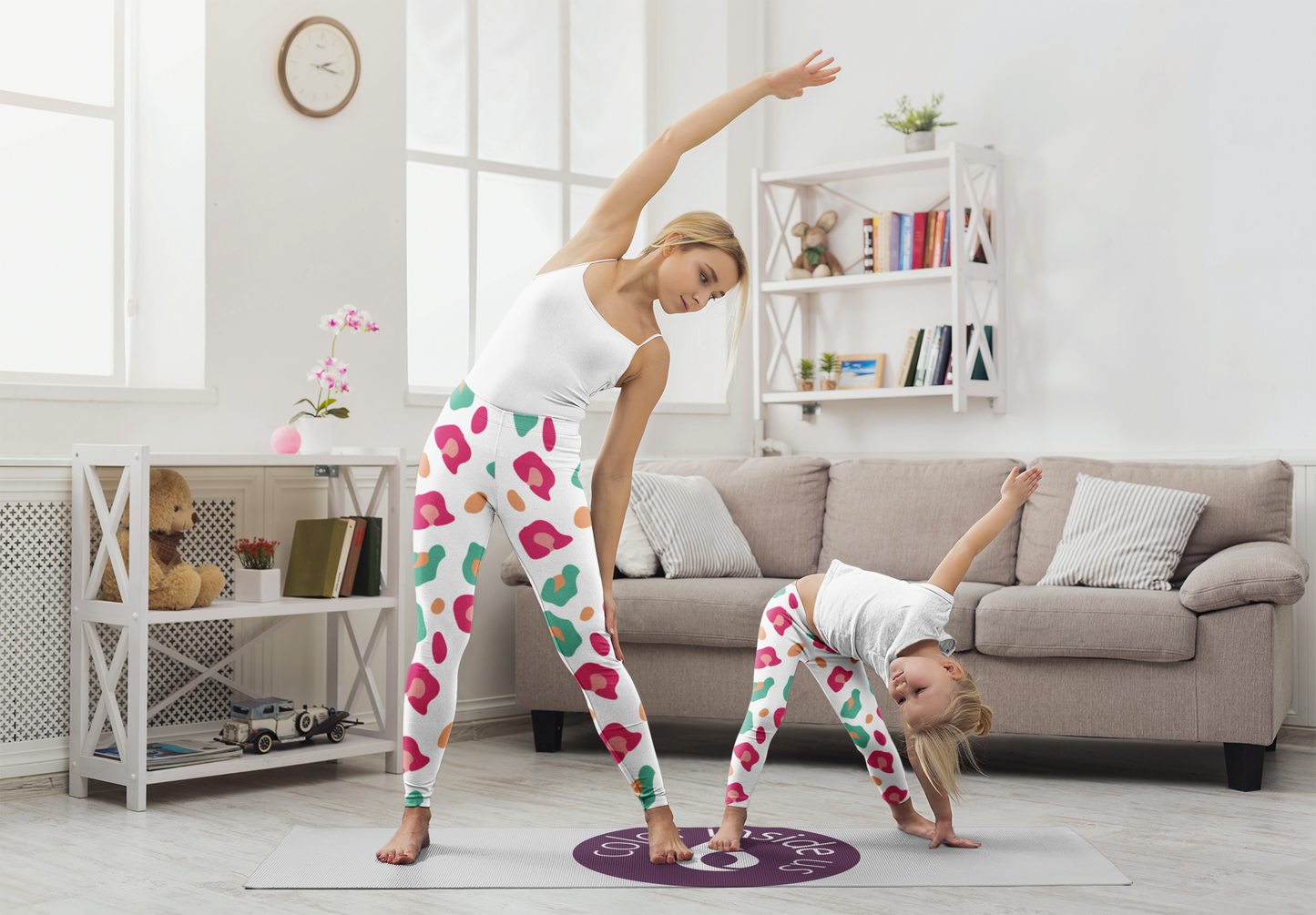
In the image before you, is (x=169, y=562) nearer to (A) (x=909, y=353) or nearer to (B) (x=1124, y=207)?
(A) (x=909, y=353)

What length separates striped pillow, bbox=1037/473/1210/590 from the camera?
3578 millimetres

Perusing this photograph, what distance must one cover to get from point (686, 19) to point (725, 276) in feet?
9.95

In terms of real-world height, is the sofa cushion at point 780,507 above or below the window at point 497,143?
below

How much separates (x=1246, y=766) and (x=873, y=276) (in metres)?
2.05

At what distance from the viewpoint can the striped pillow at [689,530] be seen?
3945mm

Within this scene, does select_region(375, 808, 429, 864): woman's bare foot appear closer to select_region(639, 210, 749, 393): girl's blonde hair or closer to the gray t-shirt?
the gray t-shirt

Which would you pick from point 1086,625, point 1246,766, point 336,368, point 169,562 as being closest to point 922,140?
point 1086,625

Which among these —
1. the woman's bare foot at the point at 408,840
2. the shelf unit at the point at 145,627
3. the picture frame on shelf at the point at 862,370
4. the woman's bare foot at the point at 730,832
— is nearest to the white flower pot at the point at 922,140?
the picture frame on shelf at the point at 862,370

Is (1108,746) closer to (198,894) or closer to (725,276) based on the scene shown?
(725,276)

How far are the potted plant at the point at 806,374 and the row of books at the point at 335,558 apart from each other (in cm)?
185

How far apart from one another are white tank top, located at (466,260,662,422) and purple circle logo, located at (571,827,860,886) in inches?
33.7

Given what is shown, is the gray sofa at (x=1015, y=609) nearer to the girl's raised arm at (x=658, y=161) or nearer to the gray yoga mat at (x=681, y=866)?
the gray yoga mat at (x=681, y=866)

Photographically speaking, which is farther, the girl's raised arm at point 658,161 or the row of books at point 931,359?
the row of books at point 931,359

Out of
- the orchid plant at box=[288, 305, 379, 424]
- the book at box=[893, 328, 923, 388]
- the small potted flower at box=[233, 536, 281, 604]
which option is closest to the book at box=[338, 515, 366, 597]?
the small potted flower at box=[233, 536, 281, 604]
